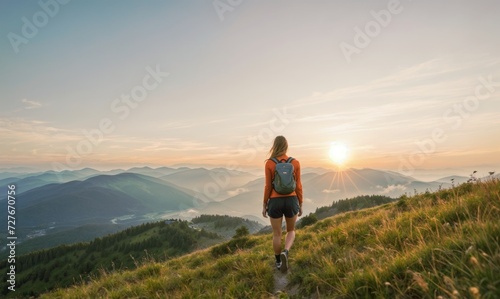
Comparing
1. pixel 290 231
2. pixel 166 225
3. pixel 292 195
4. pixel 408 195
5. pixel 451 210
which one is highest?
pixel 292 195

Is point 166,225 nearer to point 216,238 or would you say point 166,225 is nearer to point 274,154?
point 216,238

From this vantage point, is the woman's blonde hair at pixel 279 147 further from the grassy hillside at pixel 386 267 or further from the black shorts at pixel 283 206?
the grassy hillside at pixel 386 267

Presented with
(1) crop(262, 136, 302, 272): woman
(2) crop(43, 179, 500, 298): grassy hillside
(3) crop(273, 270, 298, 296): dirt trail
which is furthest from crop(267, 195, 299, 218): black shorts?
(3) crop(273, 270, 298, 296): dirt trail

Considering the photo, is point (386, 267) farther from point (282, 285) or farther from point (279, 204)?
point (279, 204)

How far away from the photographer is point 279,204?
25.7 ft

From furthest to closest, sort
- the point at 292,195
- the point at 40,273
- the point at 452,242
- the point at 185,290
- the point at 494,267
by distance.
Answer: the point at 40,273 < the point at 292,195 < the point at 185,290 < the point at 452,242 < the point at 494,267

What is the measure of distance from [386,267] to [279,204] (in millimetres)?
3624

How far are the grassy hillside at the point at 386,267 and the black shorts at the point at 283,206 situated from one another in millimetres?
1252

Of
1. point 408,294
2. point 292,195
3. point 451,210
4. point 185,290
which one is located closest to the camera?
point 408,294

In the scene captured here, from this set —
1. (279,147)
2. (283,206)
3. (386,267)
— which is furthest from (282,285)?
(279,147)

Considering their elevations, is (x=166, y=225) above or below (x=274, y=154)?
below

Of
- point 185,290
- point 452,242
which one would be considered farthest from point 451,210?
point 185,290

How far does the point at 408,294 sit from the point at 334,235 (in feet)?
15.9

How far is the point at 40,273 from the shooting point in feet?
477
